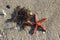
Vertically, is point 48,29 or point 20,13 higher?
point 20,13

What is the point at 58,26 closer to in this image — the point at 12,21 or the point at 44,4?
the point at 44,4

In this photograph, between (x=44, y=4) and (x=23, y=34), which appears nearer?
(x=23, y=34)

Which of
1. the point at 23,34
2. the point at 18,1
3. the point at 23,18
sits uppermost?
the point at 18,1

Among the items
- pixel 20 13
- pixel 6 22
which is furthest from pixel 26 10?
pixel 6 22

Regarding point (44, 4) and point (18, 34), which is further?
point (44, 4)

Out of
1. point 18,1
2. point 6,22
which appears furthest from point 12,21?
point 18,1

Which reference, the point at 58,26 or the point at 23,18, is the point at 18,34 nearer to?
the point at 23,18
